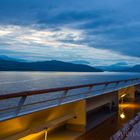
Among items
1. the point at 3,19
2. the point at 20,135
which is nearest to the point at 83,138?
the point at 20,135

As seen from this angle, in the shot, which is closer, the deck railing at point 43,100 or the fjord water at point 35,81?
the deck railing at point 43,100

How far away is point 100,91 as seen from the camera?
256 inches

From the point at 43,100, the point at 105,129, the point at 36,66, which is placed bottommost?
the point at 105,129

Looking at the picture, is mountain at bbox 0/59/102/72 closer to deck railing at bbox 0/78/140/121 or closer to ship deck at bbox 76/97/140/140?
deck railing at bbox 0/78/140/121

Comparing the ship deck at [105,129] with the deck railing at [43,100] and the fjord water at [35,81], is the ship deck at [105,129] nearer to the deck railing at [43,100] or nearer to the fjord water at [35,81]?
the deck railing at [43,100]

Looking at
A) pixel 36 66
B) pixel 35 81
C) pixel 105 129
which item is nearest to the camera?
pixel 105 129

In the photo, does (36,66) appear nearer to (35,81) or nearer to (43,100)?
(35,81)

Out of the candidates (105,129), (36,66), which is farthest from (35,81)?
(36,66)

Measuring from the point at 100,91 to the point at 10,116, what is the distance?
379 cm

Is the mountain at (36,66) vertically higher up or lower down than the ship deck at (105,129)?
higher up

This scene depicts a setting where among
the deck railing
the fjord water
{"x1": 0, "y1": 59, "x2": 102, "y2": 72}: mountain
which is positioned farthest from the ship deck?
{"x1": 0, "y1": 59, "x2": 102, "y2": 72}: mountain

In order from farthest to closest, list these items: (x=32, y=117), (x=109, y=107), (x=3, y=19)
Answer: (x=3, y=19) < (x=109, y=107) < (x=32, y=117)

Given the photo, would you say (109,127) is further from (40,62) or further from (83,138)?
(40,62)

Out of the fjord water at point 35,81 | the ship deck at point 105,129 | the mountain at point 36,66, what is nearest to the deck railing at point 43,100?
the ship deck at point 105,129
